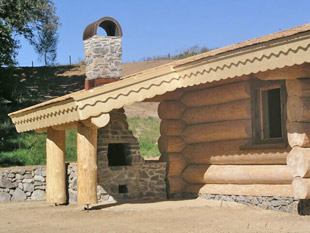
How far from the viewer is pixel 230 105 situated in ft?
41.4

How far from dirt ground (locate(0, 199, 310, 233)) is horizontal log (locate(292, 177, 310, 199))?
407 millimetres

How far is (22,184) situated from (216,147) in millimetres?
5872

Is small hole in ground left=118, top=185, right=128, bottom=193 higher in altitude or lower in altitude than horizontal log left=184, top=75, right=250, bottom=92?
lower

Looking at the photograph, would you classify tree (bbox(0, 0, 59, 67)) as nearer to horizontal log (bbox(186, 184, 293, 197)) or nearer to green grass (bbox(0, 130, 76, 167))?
green grass (bbox(0, 130, 76, 167))

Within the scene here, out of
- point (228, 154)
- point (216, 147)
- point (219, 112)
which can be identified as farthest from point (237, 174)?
point (219, 112)

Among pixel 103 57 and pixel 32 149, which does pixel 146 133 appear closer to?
pixel 32 149

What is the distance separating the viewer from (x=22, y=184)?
15.5m

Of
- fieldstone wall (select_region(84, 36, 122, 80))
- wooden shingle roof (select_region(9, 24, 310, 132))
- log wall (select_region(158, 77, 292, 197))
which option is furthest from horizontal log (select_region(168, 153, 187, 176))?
fieldstone wall (select_region(84, 36, 122, 80))

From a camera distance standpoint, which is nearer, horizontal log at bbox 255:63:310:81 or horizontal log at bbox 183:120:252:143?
horizontal log at bbox 255:63:310:81

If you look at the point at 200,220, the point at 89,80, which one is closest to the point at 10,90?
the point at 89,80

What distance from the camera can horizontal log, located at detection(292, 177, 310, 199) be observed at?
33.8 feet

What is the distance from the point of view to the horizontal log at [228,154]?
37.7 feet

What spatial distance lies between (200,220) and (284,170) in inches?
86.6

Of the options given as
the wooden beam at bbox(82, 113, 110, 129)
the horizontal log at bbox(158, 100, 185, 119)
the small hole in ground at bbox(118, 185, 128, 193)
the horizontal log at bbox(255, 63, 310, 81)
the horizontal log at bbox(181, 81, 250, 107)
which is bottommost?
the small hole in ground at bbox(118, 185, 128, 193)
